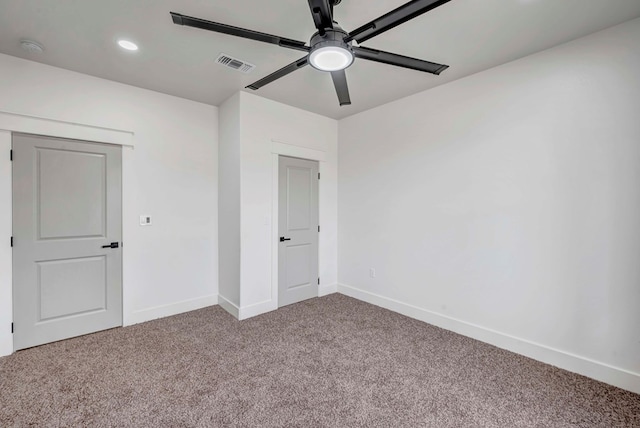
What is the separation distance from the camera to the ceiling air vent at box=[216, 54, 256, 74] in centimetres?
262

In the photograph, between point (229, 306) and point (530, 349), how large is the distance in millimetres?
3230

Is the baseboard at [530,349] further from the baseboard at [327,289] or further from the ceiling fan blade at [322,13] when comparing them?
the ceiling fan blade at [322,13]

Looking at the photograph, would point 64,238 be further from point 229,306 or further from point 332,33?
point 332,33

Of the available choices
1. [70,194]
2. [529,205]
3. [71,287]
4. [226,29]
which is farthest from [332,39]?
[71,287]

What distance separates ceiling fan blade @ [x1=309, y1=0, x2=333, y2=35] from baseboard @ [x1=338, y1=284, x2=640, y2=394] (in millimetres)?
3050

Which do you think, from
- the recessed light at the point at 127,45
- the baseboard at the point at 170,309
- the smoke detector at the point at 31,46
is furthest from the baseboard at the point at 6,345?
the recessed light at the point at 127,45

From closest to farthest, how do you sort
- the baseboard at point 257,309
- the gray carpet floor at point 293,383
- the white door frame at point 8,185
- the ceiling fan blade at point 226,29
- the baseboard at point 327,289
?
1. the ceiling fan blade at point 226,29
2. the gray carpet floor at point 293,383
3. the white door frame at point 8,185
4. the baseboard at point 257,309
5. the baseboard at point 327,289

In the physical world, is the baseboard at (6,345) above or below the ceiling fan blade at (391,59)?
below

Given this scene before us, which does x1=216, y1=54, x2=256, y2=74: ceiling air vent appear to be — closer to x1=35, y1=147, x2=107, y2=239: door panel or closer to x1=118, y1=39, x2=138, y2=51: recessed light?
x1=118, y1=39, x2=138, y2=51: recessed light

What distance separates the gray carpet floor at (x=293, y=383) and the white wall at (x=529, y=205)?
1.20ft

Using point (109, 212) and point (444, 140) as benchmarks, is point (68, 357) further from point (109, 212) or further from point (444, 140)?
point (444, 140)

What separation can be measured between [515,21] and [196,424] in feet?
11.6

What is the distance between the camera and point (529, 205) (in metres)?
2.62

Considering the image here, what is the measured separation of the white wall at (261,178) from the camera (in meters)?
3.46
